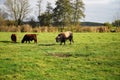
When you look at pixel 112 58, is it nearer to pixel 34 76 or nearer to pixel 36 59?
pixel 36 59

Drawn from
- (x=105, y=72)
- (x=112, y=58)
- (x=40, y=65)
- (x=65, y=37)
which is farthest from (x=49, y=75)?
(x=65, y=37)

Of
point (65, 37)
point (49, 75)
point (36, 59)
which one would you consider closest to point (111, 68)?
point (49, 75)

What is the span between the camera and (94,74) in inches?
476

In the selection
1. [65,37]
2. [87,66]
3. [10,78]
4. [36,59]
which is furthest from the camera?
[65,37]

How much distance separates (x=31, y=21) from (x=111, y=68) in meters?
57.7

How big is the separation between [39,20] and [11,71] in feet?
194

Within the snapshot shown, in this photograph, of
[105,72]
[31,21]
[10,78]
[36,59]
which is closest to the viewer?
[10,78]

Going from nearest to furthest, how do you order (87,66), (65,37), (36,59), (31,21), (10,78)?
(10,78)
(87,66)
(36,59)
(65,37)
(31,21)

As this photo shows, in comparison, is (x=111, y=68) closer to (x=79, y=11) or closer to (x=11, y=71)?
(x=11, y=71)

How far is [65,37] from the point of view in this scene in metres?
24.7

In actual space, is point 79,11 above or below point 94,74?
above

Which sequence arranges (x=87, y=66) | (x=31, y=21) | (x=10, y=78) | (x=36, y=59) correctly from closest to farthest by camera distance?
(x=10, y=78) < (x=87, y=66) < (x=36, y=59) < (x=31, y=21)

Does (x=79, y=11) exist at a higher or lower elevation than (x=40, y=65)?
higher

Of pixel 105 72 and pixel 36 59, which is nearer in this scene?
pixel 105 72
